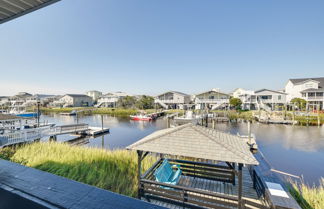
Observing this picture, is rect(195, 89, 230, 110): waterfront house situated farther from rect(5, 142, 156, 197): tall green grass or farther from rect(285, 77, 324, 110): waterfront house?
rect(5, 142, 156, 197): tall green grass

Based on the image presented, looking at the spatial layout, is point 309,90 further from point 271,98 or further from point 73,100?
point 73,100

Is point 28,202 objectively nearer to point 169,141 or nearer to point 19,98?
point 169,141

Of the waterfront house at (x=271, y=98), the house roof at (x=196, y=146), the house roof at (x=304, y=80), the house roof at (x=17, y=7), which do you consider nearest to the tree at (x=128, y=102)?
the waterfront house at (x=271, y=98)

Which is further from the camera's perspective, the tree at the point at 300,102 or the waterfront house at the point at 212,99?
the waterfront house at the point at 212,99

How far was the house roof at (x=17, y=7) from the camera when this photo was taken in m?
1.80

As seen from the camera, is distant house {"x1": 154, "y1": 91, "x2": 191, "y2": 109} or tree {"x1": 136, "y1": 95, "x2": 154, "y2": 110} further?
tree {"x1": 136, "y1": 95, "x2": 154, "y2": 110}

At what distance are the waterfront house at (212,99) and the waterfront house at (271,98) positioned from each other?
25.4ft

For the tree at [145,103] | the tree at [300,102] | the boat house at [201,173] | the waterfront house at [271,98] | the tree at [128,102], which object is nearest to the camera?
the boat house at [201,173]

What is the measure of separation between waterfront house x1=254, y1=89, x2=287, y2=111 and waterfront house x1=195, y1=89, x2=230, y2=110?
305 inches

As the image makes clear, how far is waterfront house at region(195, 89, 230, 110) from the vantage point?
3959 centimetres

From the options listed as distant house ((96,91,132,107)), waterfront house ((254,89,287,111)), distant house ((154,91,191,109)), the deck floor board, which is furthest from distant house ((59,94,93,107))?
→ the deck floor board

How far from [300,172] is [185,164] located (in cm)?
822

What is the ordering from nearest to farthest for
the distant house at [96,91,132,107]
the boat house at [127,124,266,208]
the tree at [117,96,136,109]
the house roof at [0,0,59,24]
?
the house roof at [0,0,59,24]
the boat house at [127,124,266,208]
the tree at [117,96,136,109]
the distant house at [96,91,132,107]

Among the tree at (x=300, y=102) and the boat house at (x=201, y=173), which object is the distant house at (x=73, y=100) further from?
the tree at (x=300, y=102)
